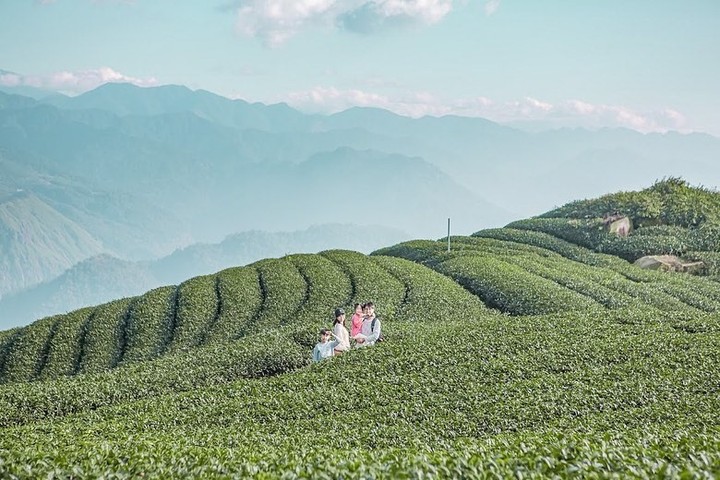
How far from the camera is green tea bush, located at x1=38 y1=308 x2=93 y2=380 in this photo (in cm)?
3667

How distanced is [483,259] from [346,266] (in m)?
9.72

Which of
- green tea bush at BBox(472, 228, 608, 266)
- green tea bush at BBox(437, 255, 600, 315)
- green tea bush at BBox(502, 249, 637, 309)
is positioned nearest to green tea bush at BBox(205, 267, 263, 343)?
green tea bush at BBox(437, 255, 600, 315)

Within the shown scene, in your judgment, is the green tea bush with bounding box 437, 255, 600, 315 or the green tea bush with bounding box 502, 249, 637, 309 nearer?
the green tea bush with bounding box 437, 255, 600, 315

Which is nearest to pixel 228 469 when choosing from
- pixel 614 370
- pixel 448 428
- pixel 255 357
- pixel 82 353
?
pixel 448 428

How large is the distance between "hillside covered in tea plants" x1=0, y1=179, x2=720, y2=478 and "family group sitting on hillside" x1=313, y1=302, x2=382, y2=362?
4.59 feet

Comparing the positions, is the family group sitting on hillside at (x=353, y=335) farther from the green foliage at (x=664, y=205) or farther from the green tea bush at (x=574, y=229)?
the green foliage at (x=664, y=205)

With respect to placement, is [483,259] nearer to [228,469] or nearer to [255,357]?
[255,357]

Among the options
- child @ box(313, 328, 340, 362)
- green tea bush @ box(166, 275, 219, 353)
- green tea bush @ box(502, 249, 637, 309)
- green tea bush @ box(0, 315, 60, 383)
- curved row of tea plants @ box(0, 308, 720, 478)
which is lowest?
green tea bush @ box(0, 315, 60, 383)

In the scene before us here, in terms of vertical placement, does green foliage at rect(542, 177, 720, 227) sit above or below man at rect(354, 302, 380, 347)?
above

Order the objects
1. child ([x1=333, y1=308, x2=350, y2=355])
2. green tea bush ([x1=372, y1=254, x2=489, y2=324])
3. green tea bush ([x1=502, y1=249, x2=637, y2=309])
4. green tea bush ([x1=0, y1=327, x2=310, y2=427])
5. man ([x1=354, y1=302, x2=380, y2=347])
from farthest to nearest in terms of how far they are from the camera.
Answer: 1. green tea bush ([x1=502, y1=249, x2=637, y2=309])
2. green tea bush ([x1=372, y1=254, x2=489, y2=324])
3. man ([x1=354, y1=302, x2=380, y2=347])
4. child ([x1=333, y1=308, x2=350, y2=355])
5. green tea bush ([x1=0, y1=327, x2=310, y2=427])

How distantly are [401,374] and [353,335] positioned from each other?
6.33 m

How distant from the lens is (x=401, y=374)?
74.4 ft

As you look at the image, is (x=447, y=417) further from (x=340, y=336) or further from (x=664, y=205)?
(x=664, y=205)

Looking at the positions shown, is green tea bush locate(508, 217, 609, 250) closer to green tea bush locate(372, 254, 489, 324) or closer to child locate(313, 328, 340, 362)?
green tea bush locate(372, 254, 489, 324)
